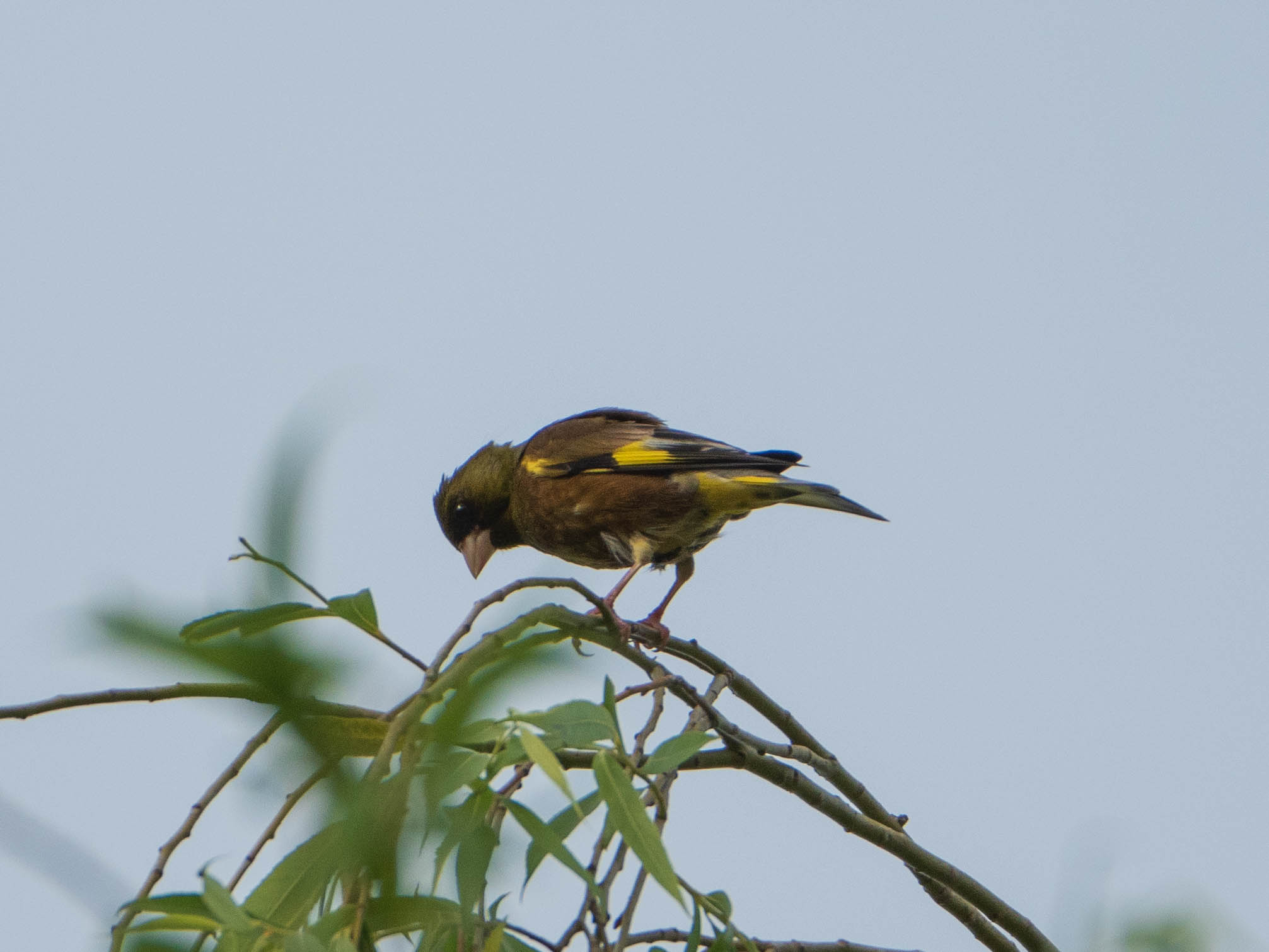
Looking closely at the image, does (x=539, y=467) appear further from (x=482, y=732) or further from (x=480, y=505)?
(x=482, y=732)

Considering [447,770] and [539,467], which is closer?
[447,770]

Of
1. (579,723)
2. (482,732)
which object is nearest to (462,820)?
(579,723)

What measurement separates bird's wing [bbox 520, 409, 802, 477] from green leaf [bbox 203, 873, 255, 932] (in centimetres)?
439

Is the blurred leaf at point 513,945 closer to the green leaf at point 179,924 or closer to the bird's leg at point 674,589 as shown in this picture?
the green leaf at point 179,924

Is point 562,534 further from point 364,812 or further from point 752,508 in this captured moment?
point 364,812

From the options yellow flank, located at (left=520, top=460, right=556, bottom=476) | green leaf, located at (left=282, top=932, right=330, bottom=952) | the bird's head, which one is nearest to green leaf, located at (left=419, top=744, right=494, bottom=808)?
green leaf, located at (left=282, top=932, right=330, bottom=952)

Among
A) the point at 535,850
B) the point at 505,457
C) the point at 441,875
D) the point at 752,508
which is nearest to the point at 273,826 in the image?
the point at 441,875

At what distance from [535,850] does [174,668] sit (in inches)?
41.0

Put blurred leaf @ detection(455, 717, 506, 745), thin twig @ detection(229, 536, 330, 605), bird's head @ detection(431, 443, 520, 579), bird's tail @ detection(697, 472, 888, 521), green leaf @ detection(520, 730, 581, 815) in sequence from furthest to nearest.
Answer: bird's head @ detection(431, 443, 520, 579) < bird's tail @ detection(697, 472, 888, 521) < green leaf @ detection(520, 730, 581, 815) < blurred leaf @ detection(455, 717, 506, 745) < thin twig @ detection(229, 536, 330, 605)

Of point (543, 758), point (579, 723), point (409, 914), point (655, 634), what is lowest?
point (409, 914)

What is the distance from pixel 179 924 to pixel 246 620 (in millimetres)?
610

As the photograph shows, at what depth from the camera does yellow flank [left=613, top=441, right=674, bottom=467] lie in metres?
6.02

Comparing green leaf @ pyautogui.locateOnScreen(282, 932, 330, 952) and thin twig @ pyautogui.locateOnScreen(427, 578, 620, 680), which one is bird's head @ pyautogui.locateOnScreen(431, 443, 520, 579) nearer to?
thin twig @ pyautogui.locateOnScreen(427, 578, 620, 680)

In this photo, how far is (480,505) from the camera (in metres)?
6.79
